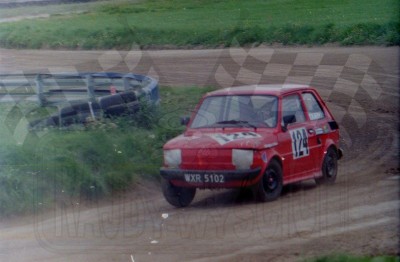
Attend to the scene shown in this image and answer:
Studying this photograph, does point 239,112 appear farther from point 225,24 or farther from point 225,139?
point 225,24

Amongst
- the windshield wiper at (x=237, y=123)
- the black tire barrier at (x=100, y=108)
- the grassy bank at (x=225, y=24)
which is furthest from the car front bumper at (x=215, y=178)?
the grassy bank at (x=225, y=24)

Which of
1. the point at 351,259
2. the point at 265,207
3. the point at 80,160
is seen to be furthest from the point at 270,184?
the point at 351,259

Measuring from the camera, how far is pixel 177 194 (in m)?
8.15

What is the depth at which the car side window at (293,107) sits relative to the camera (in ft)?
27.9

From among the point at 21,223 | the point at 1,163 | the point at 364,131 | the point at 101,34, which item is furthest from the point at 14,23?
the point at 364,131

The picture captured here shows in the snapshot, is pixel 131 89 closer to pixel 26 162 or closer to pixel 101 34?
pixel 101 34

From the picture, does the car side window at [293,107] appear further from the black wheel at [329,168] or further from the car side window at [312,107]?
the black wheel at [329,168]

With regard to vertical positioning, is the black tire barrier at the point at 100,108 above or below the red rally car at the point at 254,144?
above

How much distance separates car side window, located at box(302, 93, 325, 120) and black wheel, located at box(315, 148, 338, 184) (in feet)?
1.27

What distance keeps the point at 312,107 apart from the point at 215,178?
1.60m

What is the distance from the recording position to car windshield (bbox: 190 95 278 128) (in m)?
8.23

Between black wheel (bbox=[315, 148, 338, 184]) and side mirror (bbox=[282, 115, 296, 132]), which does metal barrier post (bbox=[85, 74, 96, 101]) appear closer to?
side mirror (bbox=[282, 115, 296, 132])

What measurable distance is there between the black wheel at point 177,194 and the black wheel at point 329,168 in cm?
126

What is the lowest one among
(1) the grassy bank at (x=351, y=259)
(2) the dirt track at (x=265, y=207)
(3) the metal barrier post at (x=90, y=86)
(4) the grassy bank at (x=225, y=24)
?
(1) the grassy bank at (x=351, y=259)
